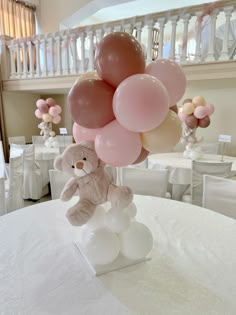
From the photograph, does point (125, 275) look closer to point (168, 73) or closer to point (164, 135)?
point (164, 135)

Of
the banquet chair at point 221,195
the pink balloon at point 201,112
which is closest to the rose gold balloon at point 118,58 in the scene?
the banquet chair at point 221,195

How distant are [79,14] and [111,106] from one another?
5191 millimetres

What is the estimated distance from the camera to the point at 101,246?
0.88 metres

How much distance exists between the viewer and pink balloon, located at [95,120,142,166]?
2.76ft

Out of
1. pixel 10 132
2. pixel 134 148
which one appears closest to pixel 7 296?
pixel 134 148

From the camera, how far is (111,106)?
835 millimetres

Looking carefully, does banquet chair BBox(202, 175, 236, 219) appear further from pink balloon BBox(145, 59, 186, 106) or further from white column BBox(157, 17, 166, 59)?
white column BBox(157, 17, 166, 59)

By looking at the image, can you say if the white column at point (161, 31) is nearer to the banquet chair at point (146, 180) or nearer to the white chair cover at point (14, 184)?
the banquet chair at point (146, 180)

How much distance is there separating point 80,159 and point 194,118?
2206 mm

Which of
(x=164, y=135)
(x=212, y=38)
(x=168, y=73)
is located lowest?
(x=164, y=135)

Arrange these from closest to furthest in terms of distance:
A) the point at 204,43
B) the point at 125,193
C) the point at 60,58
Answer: the point at 125,193 → the point at 204,43 → the point at 60,58

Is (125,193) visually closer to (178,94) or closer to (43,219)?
(178,94)

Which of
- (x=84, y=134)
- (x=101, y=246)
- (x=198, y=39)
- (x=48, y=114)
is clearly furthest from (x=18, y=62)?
(x=101, y=246)

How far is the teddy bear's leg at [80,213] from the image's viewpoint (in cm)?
89
